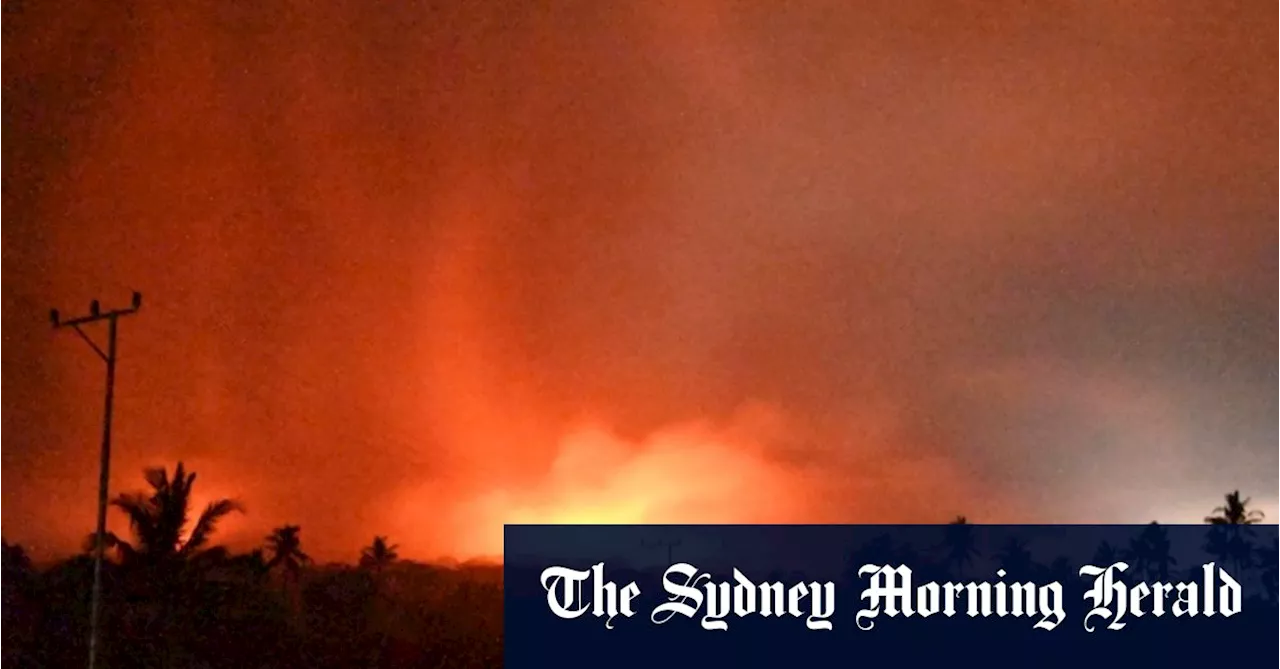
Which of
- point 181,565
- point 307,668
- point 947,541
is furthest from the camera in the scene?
point 947,541

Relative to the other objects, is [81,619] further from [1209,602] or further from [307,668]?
[1209,602]

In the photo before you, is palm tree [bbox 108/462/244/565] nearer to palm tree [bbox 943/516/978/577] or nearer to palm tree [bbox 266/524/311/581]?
palm tree [bbox 266/524/311/581]

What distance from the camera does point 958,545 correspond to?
86.6 metres

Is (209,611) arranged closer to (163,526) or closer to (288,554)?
(163,526)

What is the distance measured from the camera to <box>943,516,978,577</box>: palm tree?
8594 centimetres

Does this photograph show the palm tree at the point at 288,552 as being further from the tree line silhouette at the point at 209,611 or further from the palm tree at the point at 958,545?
the palm tree at the point at 958,545

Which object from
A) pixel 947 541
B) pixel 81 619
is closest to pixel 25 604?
pixel 81 619

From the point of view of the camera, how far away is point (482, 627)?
46969 millimetres

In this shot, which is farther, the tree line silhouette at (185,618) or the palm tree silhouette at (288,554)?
the palm tree silhouette at (288,554)

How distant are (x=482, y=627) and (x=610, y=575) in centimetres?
1532

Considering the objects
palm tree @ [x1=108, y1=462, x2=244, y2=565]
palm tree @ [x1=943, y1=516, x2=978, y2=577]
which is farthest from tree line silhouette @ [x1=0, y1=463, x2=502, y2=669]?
palm tree @ [x1=943, y1=516, x2=978, y2=577]

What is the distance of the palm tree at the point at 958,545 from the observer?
8594cm

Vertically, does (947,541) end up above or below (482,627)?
above

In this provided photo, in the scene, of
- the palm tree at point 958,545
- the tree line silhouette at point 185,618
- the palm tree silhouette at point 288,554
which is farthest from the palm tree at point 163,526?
the palm tree at point 958,545
